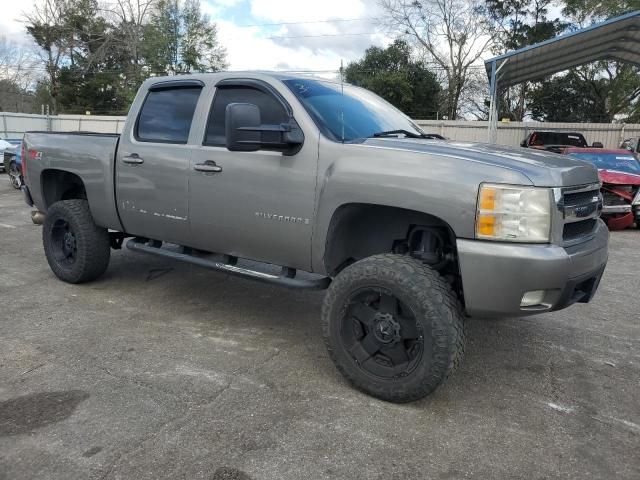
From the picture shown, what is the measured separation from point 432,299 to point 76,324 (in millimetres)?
2980

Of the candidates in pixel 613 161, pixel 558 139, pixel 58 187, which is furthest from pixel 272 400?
pixel 558 139

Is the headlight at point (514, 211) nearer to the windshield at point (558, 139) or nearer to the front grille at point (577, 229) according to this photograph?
the front grille at point (577, 229)

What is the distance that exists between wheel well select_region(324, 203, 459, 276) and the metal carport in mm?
13647

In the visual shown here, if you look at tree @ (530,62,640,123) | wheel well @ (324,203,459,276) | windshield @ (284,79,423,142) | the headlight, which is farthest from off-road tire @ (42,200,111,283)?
tree @ (530,62,640,123)

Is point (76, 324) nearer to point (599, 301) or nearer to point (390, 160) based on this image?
point (390, 160)

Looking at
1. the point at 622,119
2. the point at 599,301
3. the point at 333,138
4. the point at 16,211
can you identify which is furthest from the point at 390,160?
the point at 622,119

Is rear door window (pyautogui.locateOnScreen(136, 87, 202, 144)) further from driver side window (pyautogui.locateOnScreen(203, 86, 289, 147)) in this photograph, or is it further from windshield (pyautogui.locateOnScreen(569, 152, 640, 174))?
windshield (pyautogui.locateOnScreen(569, 152, 640, 174))

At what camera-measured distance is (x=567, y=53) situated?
1816 centimetres

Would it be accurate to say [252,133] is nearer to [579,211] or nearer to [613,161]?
[579,211]

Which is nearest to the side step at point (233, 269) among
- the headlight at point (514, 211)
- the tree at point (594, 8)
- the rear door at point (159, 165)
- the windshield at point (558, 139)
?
the rear door at point (159, 165)

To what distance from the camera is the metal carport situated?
15.3m

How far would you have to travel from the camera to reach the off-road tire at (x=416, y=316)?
2.99 meters

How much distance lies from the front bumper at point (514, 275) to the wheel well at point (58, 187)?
4.20 m

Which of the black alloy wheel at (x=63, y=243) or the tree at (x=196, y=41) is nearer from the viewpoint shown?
the black alloy wheel at (x=63, y=243)
